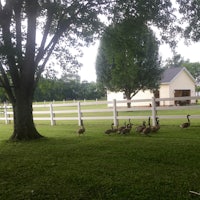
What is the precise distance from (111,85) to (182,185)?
25.2 m

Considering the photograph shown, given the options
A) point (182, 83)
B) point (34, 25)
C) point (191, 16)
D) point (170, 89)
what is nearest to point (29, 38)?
point (34, 25)

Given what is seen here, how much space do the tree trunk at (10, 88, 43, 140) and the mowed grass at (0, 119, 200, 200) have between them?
1887mm

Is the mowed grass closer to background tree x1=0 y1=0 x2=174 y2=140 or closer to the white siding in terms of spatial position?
background tree x1=0 y1=0 x2=174 y2=140

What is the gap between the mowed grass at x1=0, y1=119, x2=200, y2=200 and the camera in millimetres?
5340

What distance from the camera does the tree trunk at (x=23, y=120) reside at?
12.0 m

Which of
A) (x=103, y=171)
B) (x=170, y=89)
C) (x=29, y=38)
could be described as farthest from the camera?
(x=170, y=89)

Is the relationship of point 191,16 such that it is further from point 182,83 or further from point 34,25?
point 182,83

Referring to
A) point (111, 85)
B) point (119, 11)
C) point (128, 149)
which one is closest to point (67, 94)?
point (111, 85)

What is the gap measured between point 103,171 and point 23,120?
617 cm

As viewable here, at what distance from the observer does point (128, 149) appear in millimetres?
8664

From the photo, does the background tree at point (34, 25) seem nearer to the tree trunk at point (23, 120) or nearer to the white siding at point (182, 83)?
the tree trunk at point (23, 120)

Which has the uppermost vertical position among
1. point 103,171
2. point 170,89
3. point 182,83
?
point 182,83

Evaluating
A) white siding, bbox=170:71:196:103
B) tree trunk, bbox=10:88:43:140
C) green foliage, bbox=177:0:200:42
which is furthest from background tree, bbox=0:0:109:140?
white siding, bbox=170:71:196:103

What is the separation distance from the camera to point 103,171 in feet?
21.7
